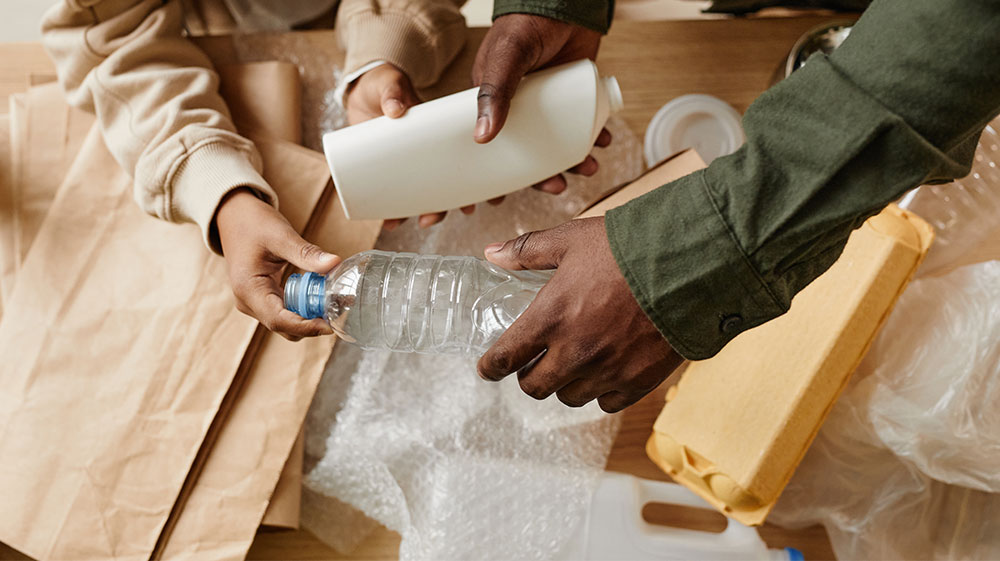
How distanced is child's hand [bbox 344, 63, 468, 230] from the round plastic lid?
23 centimetres

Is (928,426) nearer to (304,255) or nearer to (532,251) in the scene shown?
(532,251)

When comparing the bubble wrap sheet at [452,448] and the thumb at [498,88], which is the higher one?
the thumb at [498,88]

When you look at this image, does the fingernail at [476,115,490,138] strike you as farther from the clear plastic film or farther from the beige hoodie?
the clear plastic film

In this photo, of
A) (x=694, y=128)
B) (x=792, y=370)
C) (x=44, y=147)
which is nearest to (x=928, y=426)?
(x=792, y=370)

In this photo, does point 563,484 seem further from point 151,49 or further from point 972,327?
point 151,49

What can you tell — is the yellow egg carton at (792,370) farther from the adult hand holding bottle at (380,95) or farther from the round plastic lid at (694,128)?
the adult hand holding bottle at (380,95)

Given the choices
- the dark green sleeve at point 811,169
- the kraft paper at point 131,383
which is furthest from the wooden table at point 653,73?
the dark green sleeve at point 811,169

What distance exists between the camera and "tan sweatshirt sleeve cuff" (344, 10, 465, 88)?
0.70 m

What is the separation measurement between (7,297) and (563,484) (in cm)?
63

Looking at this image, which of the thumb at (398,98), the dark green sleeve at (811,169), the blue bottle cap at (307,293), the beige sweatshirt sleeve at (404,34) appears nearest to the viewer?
the dark green sleeve at (811,169)

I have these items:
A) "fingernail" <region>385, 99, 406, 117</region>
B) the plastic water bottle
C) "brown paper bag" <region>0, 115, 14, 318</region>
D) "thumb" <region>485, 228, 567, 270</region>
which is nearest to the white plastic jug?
the plastic water bottle

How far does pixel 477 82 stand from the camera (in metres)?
0.69

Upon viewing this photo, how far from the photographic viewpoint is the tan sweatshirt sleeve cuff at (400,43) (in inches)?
27.7

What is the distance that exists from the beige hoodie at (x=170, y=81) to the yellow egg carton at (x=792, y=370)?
0.45 m
